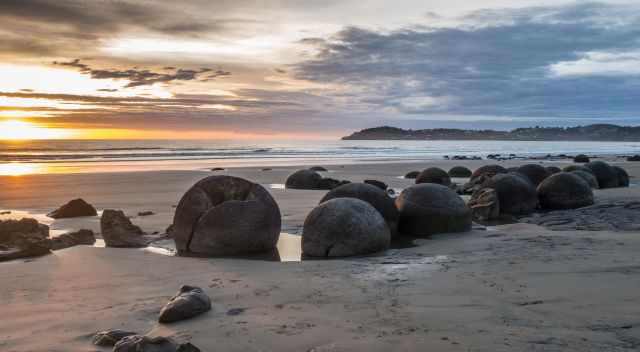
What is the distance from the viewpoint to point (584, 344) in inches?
170

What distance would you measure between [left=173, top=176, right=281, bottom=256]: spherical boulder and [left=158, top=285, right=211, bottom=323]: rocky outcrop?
301 cm

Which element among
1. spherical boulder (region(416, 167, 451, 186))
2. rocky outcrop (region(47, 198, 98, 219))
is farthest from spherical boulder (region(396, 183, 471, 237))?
spherical boulder (region(416, 167, 451, 186))

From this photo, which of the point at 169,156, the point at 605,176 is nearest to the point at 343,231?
the point at 605,176

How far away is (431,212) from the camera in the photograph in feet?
33.5

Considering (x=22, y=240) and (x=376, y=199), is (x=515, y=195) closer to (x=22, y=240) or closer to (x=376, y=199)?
(x=376, y=199)

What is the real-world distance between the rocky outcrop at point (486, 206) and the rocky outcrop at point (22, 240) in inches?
315

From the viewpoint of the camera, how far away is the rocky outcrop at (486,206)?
12109 mm

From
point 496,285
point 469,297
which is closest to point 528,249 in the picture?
point 496,285

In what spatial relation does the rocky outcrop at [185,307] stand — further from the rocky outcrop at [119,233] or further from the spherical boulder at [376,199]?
the spherical boulder at [376,199]

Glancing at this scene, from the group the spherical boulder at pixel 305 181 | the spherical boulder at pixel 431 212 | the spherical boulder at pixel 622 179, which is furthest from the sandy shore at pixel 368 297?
the spherical boulder at pixel 622 179

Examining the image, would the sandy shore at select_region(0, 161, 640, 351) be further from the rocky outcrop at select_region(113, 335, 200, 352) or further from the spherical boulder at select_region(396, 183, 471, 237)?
the spherical boulder at select_region(396, 183, 471, 237)

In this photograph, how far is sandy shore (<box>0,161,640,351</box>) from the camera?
4598 mm

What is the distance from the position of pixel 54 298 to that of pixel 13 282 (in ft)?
3.46

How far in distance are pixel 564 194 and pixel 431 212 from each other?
4965 millimetres
